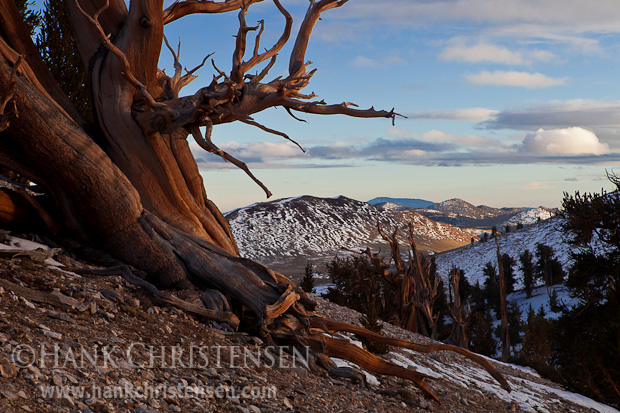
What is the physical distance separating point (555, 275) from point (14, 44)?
64.7 metres

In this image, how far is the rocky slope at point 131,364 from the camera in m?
3.85

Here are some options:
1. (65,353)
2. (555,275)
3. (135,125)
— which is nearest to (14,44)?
(135,125)

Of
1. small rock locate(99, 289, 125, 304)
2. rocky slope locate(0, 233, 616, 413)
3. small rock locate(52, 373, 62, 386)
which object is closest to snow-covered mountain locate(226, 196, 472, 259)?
rocky slope locate(0, 233, 616, 413)

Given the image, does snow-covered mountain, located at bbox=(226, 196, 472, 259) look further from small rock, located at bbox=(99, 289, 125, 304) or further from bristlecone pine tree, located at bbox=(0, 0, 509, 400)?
small rock, located at bbox=(99, 289, 125, 304)

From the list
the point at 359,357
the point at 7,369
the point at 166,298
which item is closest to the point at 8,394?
the point at 7,369

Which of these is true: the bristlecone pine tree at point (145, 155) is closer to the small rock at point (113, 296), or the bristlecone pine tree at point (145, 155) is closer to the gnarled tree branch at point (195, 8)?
the small rock at point (113, 296)

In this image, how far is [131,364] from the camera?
178 inches

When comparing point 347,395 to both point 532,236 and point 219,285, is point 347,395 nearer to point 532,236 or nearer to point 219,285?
point 219,285

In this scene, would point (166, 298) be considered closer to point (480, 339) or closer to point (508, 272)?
point (480, 339)

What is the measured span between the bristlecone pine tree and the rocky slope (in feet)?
1.65

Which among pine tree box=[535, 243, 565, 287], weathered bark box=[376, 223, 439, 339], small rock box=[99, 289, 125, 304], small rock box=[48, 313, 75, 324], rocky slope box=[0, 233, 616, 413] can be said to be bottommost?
pine tree box=[535, 243, 565, 287]

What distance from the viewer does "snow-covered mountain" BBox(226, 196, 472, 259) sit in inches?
6289

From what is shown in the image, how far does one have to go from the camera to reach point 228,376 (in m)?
4.98

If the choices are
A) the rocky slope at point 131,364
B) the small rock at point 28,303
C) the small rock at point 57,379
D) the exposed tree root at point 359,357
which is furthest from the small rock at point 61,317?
the exposed tree root at point 359,357
